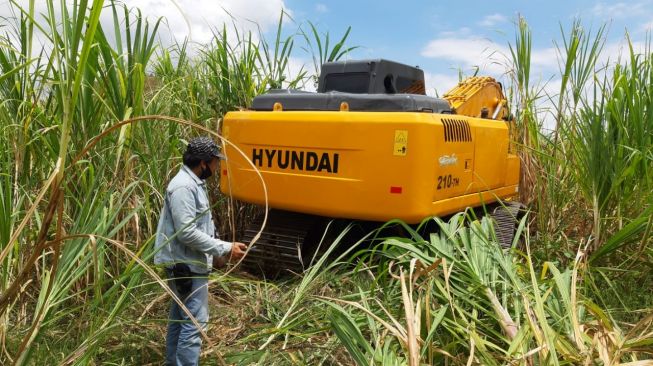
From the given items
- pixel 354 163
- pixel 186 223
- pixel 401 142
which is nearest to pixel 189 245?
pixel 186 223

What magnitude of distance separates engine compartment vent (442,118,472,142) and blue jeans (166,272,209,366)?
1741mm

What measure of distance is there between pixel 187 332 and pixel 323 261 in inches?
29.1

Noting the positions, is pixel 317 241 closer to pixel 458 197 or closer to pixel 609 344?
pixel 458 197

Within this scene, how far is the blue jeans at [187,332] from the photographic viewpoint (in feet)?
8.61

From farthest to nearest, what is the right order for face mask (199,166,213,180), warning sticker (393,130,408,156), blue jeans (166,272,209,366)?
warning sticker (393,130,408,156)
face mask (199,166,213,180)
blue jeans (166,272,209,366)

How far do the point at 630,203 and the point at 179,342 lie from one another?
8.97 feet

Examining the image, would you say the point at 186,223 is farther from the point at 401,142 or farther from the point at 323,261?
the point at 401,142

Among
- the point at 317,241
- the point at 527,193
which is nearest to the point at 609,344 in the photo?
the point at 317,241

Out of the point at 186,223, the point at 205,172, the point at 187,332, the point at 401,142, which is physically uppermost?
the point at 401,142

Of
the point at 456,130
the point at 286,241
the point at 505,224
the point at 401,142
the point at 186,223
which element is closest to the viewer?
the point at 186,223

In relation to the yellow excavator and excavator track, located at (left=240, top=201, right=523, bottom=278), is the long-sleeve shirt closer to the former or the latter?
the yellow excavator

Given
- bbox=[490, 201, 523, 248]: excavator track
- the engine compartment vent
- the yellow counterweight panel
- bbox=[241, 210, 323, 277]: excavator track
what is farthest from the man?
bbox=[490, 201, 523, 248]: excavator track

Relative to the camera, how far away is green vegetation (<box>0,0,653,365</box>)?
1917mm

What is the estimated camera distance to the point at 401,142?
129 inches
